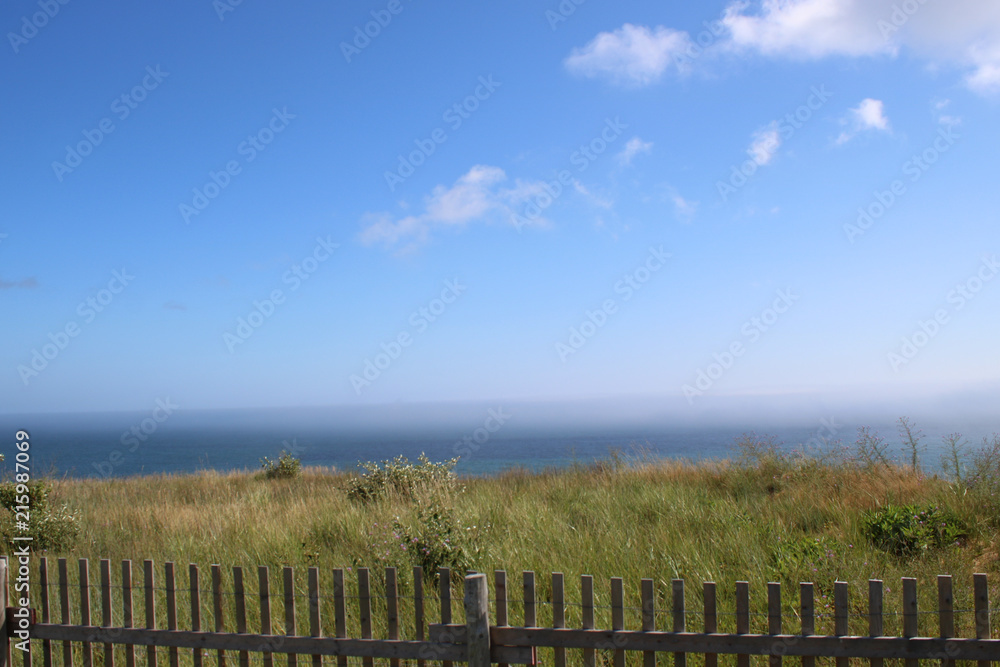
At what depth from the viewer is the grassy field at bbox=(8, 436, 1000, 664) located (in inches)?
212

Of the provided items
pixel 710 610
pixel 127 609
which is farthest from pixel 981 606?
pixel 127 609

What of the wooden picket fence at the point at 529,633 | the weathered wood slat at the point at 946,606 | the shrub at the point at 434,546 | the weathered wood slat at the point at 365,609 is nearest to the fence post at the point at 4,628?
the wooden picket fence at the point at 529,633

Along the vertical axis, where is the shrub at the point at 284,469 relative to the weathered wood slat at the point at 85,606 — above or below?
above

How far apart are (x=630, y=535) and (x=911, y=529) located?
2.82 metres

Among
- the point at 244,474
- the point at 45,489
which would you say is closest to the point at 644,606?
the point at 45,489

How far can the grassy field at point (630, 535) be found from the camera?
17.7ft

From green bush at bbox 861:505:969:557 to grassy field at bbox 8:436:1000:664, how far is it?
0.19 ft

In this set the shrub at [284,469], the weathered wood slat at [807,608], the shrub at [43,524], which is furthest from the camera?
the shrub at [284,469]

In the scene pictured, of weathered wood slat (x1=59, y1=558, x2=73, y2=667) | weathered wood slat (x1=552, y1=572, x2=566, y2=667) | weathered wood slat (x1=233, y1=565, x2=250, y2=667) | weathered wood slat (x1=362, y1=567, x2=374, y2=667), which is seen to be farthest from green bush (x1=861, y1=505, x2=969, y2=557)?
weathered wood slat (x1=59, y1=558, x2=73, y2=667)

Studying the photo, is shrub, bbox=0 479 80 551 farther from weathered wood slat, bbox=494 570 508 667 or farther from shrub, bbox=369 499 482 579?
weathered wood slat, bbox=494 570 508 667

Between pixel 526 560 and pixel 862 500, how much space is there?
4.88 meters

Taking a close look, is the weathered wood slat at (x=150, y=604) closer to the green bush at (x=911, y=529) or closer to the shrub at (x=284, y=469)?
the green bush at (x=911, y=529)

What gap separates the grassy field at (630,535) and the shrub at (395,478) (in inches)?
7.5

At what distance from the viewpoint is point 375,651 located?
346cm
